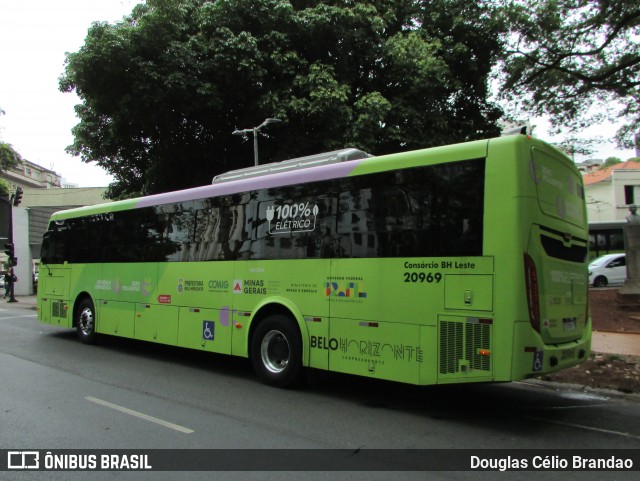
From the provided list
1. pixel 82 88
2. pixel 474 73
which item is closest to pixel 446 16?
pixel 474 73

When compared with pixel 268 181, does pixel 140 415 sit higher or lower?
lower

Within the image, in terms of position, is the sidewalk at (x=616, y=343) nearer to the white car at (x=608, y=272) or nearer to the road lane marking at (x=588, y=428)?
the road lane marking at (x=588, y=428)

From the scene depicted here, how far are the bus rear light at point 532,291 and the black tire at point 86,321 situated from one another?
9696 mm

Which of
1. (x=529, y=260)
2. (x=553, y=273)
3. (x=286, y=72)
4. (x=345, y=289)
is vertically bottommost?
(x=345, y=289)

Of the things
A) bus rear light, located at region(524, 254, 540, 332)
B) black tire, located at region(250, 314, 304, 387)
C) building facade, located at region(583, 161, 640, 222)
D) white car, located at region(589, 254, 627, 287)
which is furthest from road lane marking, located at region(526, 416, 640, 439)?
building facade, located at region(583, 161, 640, 222)

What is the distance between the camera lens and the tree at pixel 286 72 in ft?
51.3

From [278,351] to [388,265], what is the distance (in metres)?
2.45

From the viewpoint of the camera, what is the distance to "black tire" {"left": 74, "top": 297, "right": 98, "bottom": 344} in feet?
37.3

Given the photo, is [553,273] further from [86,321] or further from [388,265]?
[86,321]

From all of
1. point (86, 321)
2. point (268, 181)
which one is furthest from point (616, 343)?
point (86, 321)

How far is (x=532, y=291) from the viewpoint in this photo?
17.2 feet

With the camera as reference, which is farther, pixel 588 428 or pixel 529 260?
pixel 588 428

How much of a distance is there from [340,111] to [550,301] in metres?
11.3

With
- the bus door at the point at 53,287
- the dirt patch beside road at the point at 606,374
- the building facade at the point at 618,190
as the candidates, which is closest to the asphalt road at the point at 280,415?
the dirt patch beside road at the point at 606,374
